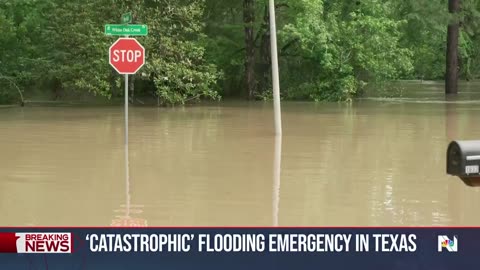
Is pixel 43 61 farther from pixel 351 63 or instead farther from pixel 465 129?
pixel 465 129

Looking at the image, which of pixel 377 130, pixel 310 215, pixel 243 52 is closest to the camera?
pixel 310 215

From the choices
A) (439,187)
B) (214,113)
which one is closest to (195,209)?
(439,187)

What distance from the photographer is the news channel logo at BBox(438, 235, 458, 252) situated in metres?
6.21

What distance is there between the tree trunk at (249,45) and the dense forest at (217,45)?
0.05m

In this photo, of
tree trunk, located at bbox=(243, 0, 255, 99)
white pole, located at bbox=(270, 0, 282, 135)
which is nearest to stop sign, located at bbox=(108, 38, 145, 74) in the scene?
white pole, located at bbox=(270, 0, 282, 135)

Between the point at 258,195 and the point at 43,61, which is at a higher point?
the point at 43,61

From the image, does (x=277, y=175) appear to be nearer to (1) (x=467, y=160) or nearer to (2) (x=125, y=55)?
(1) (x=467, y=160)

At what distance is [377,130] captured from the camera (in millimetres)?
21297

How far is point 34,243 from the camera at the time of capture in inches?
237

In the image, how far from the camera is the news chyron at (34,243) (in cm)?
588

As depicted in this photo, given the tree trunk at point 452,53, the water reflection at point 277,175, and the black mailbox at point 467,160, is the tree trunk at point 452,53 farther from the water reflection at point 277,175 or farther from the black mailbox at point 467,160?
the black mailbox at point 467,160

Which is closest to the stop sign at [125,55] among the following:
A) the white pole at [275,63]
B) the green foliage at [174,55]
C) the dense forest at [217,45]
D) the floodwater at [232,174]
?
the floodwater at [232,174]

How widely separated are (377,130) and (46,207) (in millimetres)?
13627

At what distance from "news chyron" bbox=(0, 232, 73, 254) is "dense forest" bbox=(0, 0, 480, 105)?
24968 millimetres
